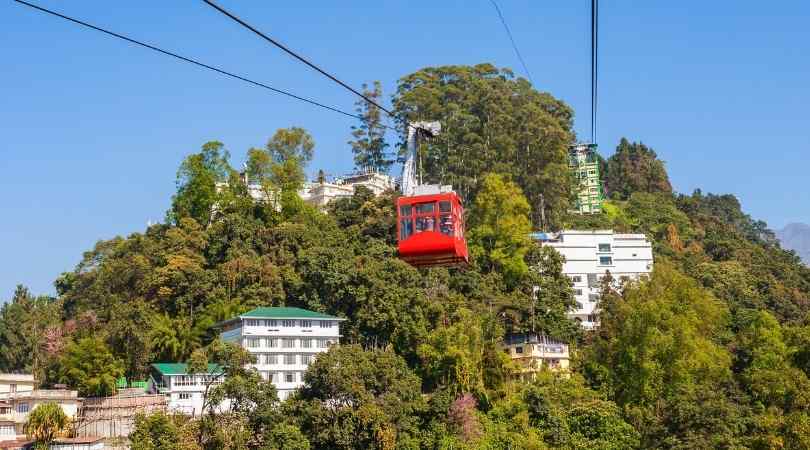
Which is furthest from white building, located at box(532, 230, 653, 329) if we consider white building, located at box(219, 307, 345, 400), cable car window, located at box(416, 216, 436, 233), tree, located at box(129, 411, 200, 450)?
cable car window, located at box(416, 216, 436, 233)

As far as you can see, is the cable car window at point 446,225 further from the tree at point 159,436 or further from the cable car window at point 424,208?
the tree at point 159,436

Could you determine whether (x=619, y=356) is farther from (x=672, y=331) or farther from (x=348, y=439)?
(x=348, y=439)

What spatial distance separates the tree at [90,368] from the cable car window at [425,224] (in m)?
28.4

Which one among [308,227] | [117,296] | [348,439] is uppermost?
[308,227]

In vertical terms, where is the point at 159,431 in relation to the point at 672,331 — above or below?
below

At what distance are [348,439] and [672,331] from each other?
60.1 ft

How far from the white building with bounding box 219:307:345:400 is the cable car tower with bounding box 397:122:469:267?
26636 mm

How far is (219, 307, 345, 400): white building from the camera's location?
51500 millimetres

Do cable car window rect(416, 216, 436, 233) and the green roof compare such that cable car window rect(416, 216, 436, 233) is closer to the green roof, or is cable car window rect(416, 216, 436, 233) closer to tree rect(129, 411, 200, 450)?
tree rect(129, 411, 200, 450)

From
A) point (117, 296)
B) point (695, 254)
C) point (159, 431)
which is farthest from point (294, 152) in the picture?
point (159, 431)

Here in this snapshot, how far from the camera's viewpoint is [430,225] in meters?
25.4

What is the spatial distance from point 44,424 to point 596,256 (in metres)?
36.9

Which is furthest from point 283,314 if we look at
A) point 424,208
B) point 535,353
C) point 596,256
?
point 424,208

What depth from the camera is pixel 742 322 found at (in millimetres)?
63406
